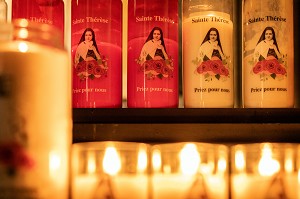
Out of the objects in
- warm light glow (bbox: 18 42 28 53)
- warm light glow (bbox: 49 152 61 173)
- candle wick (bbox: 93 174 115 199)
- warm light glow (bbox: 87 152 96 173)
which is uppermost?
warm light glow (bbox: 18 42 28 53)

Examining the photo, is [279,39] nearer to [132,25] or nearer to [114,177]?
[132,25]

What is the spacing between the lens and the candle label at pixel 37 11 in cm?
84

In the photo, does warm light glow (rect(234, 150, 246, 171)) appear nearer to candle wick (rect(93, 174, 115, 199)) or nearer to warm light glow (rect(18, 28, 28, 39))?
candle wick (rect(93, 174, 115, 199))

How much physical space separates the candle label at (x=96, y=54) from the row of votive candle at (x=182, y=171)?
0.11 m

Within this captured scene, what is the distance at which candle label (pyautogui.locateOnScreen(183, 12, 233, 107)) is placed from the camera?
32.6 inches

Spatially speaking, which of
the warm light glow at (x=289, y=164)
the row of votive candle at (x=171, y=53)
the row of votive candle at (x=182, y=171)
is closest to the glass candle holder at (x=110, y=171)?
the row of votive candle at (x=182, y=171)

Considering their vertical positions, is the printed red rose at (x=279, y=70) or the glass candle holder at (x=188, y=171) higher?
the printed red rose at (x=279, y=70)

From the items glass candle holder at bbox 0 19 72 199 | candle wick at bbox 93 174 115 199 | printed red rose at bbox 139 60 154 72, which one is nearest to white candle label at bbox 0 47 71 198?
glass candle holder at bbox 0 19 72 199

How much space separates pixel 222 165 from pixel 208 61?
196mm

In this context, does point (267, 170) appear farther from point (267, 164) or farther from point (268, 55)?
point (268, 55)

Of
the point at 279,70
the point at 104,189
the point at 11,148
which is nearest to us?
the point at 11,148

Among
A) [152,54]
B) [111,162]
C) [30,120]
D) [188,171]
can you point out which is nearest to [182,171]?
[188,171]

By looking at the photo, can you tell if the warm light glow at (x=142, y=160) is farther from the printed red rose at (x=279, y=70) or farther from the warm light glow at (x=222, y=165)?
the printed red rose at (x=279, y=70)

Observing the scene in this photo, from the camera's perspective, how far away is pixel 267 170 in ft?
2.44
